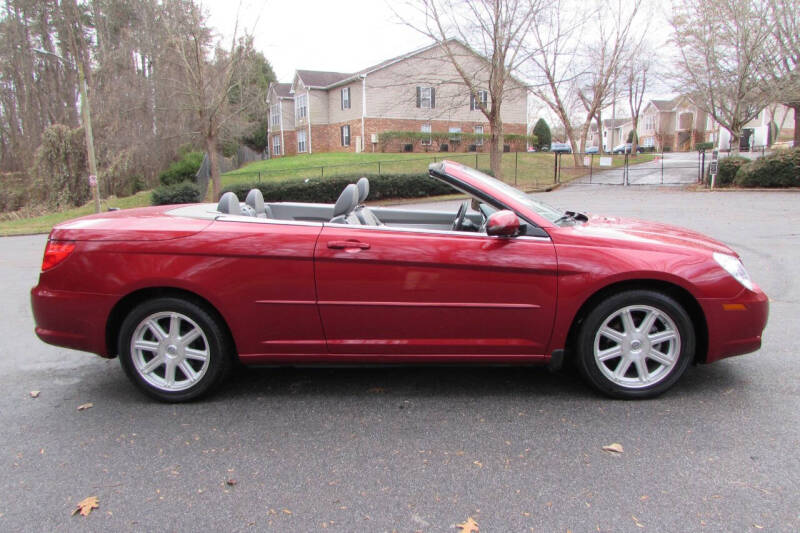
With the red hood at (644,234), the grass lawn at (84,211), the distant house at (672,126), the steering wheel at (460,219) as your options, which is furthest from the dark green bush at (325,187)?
the distant house at (672,126)

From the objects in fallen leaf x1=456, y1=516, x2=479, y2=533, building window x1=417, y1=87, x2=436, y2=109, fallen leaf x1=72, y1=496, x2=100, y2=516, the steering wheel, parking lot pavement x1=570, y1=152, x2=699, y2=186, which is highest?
building window x1=417, y1=87, x2=436, y2=109

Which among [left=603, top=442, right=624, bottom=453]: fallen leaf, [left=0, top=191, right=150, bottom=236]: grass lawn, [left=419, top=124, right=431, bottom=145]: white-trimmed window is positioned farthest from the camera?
[left=419, top=124, right=431, bottom=145]: white-trimmed window

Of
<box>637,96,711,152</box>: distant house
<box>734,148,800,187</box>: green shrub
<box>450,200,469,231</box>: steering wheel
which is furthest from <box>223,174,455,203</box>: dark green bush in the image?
<box>637,96,711,152</box>: distant house

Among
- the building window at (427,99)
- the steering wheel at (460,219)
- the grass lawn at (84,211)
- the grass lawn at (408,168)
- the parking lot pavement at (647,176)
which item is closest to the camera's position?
the steering wheel at (460,219)

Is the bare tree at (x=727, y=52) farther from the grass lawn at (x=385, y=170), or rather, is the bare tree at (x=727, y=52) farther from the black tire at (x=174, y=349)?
the black tire at (x=174, y=349)

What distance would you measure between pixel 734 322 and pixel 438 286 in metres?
1.87

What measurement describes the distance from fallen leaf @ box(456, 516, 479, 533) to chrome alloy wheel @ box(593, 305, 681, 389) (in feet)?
4.96

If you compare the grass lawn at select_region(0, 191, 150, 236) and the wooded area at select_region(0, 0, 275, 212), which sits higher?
the wooded area at select_region(0, 0, 275, 212)

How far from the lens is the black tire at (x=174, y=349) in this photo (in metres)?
3.48

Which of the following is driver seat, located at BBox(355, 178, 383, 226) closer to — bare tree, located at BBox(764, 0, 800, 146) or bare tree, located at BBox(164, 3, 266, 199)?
bare tree, located at BBox(164, 3, 266, 199)

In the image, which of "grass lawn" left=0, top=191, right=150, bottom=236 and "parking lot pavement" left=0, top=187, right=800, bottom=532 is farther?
"grass lawn" left=0, top=191, right=150, bottom=236

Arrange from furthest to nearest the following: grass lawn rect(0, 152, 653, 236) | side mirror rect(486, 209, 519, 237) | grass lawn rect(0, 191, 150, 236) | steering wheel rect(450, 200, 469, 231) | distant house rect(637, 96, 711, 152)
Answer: distant house rect(637, 96, 711, 152), grass lawn rect(0, 152, 653, 236), grass lawn rect(0, 191, 150, 236), steering wheel rect(450, 200, 469, 231), side mirror rect(486, 209, 519, 237)

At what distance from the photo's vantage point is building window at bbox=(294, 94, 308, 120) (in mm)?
42750

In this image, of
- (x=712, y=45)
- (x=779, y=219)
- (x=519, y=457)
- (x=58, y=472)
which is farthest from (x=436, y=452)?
(x=712, y=45)
